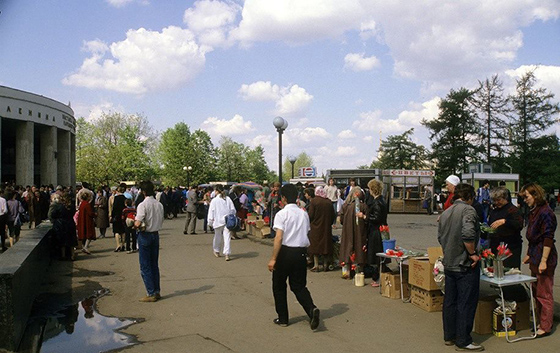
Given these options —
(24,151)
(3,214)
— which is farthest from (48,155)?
(3,214)

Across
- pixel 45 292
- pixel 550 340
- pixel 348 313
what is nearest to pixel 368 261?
pixel 348 313

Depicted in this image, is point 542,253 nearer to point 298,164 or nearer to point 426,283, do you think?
point 426,283

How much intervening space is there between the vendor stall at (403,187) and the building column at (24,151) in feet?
102

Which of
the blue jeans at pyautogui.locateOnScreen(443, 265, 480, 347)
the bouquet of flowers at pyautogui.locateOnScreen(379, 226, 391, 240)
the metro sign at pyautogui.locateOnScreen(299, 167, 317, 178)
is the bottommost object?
the blue jeans at pyautogui.locateOnScreen(443, 265, 480, 347)

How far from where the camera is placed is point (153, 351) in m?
5.48

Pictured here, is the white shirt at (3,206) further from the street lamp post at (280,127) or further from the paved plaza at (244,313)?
the street lamp post at (280,127)

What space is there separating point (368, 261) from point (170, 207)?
21.1 meters

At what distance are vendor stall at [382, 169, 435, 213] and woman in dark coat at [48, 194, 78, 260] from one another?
856 inches

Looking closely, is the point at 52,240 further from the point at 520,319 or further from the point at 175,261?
the point at 520,319

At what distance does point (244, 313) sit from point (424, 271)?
270 centimetres

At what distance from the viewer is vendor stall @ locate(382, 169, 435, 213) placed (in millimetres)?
30875

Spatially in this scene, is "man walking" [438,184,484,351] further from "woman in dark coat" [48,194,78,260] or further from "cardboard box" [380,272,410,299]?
"woman in dark coat" [48,194,78,260]

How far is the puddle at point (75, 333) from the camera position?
19.0 feet

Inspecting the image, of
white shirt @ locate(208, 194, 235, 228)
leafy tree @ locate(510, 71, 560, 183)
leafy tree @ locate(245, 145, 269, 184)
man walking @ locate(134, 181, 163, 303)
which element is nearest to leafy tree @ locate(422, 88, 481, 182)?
leafy tree @ locate(510, 71, 560, 183)
